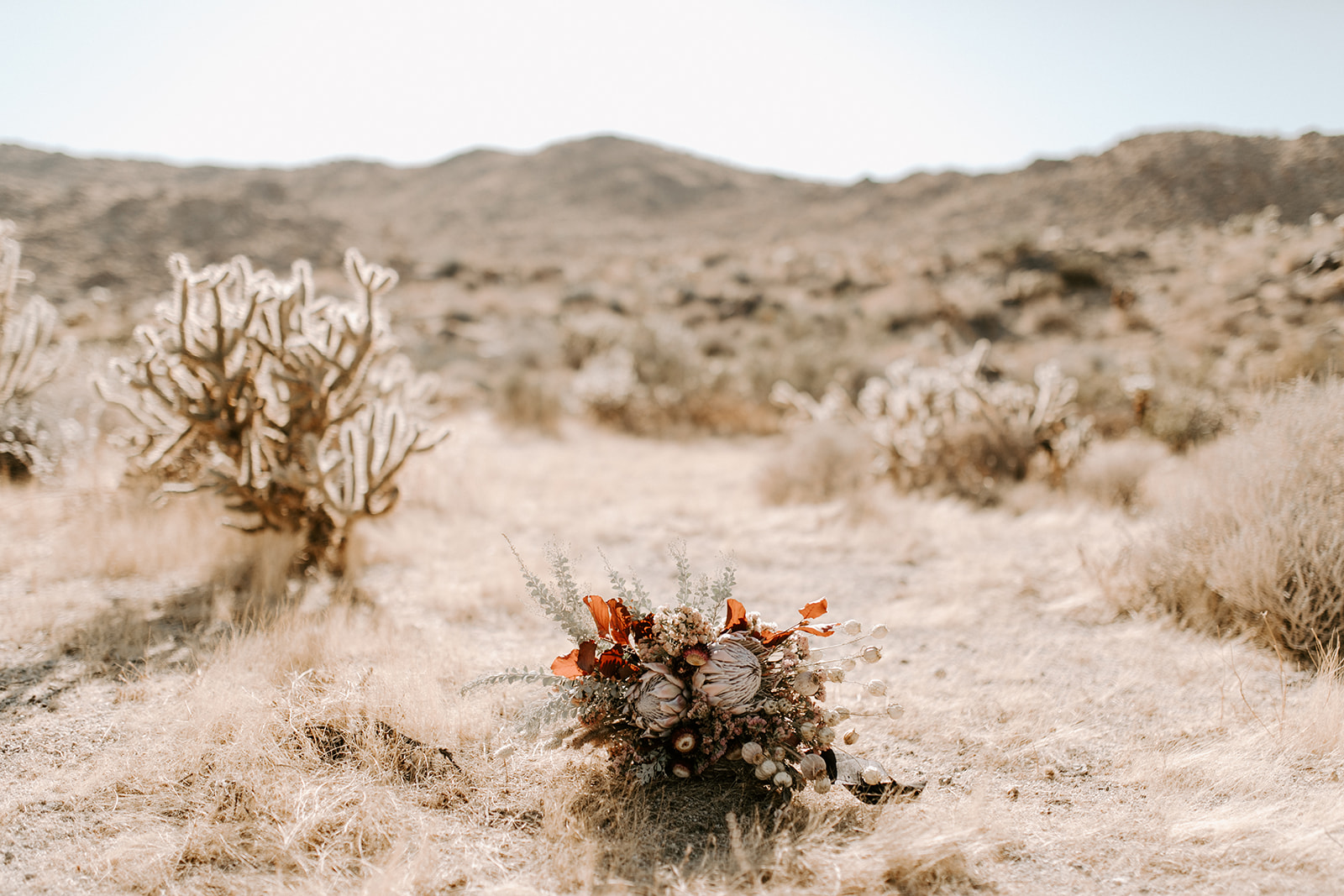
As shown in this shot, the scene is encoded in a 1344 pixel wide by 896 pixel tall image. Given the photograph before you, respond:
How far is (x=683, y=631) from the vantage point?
217cm

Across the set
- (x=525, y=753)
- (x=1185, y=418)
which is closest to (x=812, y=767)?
(x=525, y=753)

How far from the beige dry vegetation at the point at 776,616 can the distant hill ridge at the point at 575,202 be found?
24 centimetres

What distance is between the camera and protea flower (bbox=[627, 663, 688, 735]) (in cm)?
217

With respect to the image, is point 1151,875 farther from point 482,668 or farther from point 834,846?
point 482,668

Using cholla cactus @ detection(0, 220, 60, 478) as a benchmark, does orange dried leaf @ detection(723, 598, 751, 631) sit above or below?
below

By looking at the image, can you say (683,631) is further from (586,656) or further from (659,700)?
(586,656)

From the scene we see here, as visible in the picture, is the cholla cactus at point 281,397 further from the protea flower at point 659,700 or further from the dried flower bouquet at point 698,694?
the protea flower at point 659,700

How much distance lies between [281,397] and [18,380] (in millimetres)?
2660

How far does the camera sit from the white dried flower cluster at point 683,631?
2.16 metres

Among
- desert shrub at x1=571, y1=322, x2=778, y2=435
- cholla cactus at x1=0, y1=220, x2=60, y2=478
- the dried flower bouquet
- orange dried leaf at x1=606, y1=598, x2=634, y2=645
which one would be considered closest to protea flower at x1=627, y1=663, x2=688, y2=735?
the dried flower bouquet

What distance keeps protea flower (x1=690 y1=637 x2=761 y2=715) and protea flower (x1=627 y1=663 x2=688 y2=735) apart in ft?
0.19

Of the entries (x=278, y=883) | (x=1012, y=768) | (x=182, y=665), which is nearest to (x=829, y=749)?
(x=1012, y=768)

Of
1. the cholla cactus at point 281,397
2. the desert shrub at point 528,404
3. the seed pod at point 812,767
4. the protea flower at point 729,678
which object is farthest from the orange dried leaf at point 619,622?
the desert shrub at point 528,404

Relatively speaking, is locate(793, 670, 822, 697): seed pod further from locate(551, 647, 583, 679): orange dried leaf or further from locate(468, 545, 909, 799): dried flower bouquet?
locate(551, 647, 583, 679): orange dried leaf
